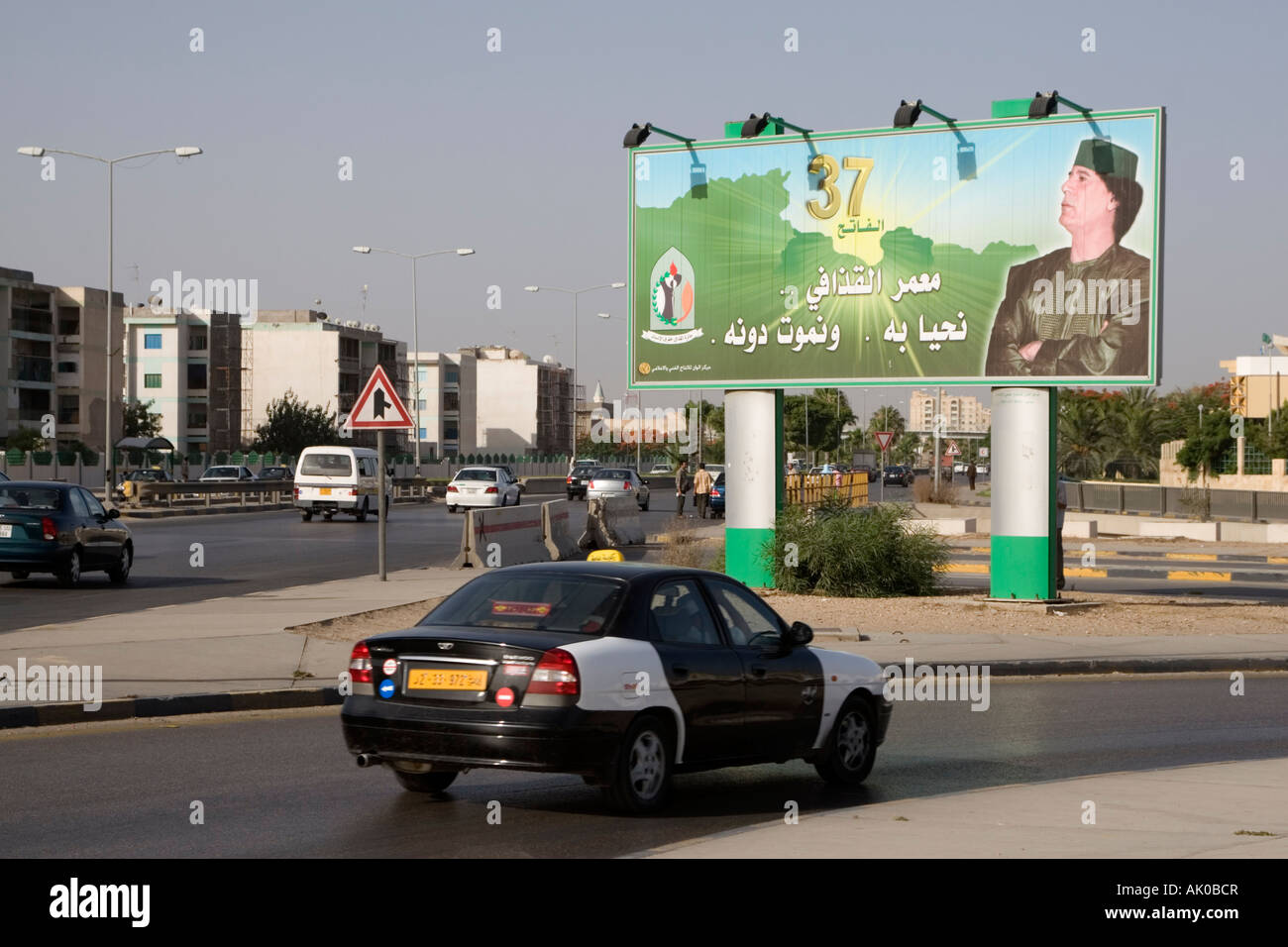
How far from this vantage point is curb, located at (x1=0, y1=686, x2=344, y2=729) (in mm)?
11805

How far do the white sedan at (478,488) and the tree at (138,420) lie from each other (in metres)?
62.6

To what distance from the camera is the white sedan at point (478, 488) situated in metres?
54.5

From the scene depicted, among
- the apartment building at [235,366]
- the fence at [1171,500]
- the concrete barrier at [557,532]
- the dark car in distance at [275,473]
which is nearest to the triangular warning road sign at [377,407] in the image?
the concrete barrier at [557,532]

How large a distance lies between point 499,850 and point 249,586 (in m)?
16.7

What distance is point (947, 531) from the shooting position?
137ft

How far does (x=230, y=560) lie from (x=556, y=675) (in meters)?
22.6

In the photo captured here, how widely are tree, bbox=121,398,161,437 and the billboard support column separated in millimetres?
95094

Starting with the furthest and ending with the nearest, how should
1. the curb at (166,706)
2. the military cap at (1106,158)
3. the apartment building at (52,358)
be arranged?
the apartment building at (52,358) → the military cap at (1106,158) → the curb at (166,706)

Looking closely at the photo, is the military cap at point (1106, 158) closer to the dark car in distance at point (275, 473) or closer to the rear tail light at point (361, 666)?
the rear tail light at point (361, 666)

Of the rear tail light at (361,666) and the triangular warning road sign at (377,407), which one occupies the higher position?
the triangular warning road sign at (377,407)

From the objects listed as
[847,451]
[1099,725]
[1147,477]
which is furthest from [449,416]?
[1099,725]

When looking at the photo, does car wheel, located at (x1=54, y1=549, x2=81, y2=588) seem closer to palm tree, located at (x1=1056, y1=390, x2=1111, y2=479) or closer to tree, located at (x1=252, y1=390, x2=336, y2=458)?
palm tree, located at (x1=1056, y1=390, x2=1111, y2=479)

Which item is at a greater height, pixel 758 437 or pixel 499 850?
pixel 758 437
